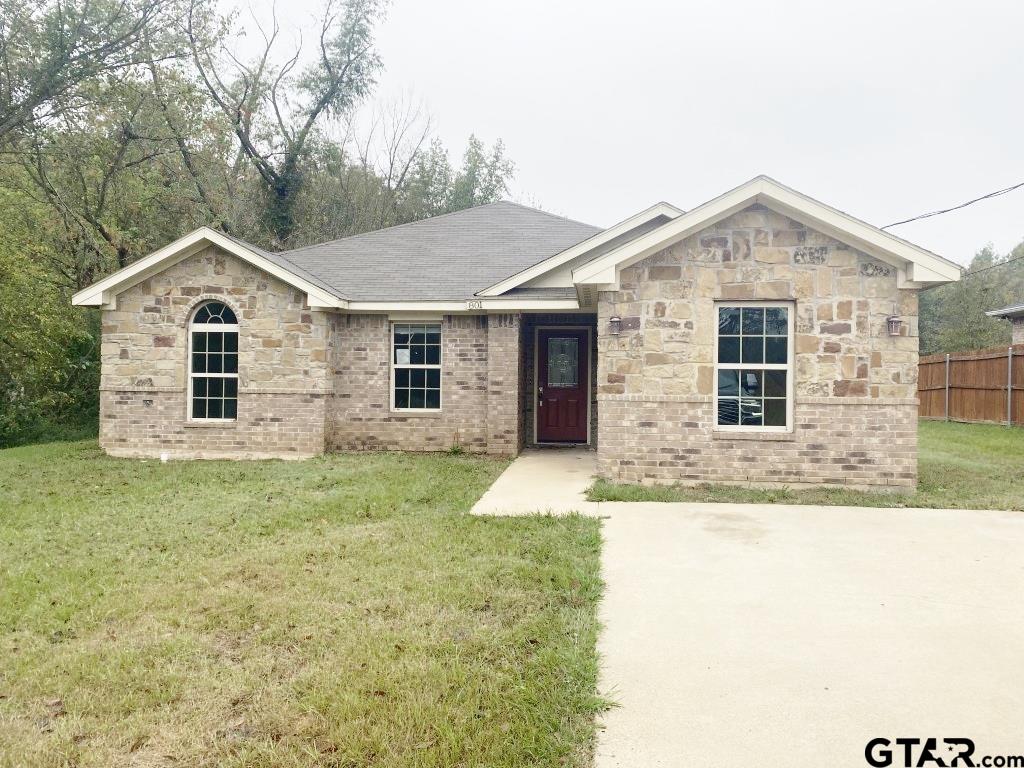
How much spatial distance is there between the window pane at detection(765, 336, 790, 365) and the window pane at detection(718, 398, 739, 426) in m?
0.70

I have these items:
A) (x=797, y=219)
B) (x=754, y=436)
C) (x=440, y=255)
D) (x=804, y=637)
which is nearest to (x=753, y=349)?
Answer: (x=754, y=436)

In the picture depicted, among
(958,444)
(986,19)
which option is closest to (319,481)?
(958,444)

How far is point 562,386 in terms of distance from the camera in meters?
13.2

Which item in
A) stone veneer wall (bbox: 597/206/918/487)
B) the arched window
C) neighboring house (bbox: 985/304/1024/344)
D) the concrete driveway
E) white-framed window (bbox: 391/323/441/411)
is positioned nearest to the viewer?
the concrete driveway

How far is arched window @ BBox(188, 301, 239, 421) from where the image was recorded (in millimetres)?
11641

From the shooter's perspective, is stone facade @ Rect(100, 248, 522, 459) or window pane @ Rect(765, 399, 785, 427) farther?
stone facade @ Rect(100, 248, 522, 459)

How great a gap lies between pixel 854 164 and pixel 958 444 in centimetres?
2017

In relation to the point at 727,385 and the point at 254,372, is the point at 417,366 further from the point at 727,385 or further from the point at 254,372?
the point at 727,385

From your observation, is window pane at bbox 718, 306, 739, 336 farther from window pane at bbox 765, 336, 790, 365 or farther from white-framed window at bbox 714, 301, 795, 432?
window pane at bbox 765, 336, 790, 365

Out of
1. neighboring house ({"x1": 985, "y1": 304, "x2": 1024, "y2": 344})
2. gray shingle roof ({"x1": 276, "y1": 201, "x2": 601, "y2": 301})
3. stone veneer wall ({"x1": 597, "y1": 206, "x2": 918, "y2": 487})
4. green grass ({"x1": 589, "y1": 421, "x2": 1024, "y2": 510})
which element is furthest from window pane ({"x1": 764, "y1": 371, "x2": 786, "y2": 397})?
neighboring house ({"x1": 985, "y1": 304, "x2": 1024, "y2": 344})

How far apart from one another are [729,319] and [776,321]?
59cm

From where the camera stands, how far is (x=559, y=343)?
42.9ft

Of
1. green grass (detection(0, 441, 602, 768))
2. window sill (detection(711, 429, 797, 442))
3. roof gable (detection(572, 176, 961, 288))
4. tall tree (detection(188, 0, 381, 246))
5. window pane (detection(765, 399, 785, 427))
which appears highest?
tall tree (detection(188, 0, 381, 246))

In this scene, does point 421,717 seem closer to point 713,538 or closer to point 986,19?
point 713,538
